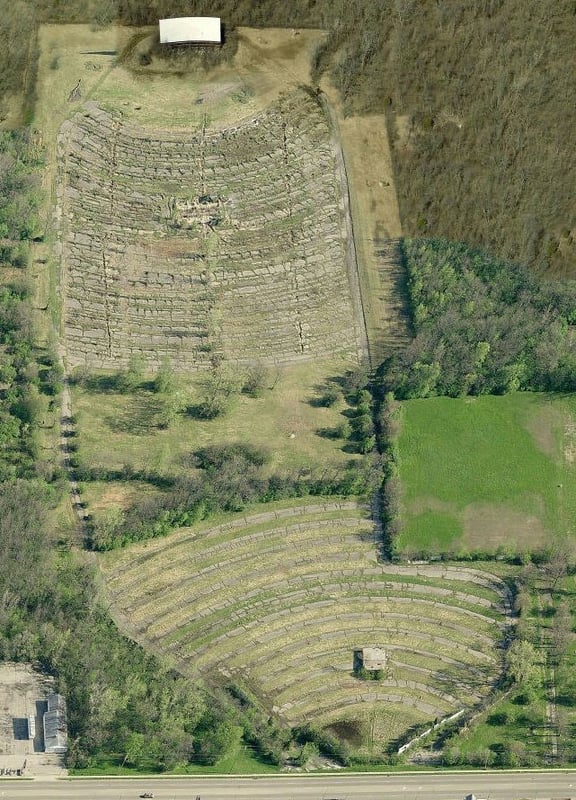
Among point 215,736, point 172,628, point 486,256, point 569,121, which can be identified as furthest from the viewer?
point 569,121

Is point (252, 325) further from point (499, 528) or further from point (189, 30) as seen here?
point (189, 30)

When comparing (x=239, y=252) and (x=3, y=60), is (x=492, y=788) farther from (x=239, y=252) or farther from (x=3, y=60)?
(x=3, y=60)

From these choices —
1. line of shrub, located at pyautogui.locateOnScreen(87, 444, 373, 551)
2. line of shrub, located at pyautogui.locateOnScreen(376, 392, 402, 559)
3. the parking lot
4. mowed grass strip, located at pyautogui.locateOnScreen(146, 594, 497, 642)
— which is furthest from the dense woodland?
the parking lot

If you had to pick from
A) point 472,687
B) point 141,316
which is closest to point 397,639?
point 472,687

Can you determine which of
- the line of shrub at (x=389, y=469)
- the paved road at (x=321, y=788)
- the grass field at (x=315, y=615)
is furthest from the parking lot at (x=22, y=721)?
the line of shrub at (x=389, y=469)

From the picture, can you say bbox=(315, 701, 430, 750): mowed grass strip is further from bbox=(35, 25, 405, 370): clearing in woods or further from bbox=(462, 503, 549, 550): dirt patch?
bbox=(35, 25, 405, 370): clearing in woods
